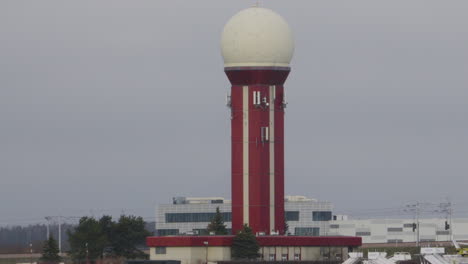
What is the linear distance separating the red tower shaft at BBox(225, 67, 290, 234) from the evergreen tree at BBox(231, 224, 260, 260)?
13.2 ft

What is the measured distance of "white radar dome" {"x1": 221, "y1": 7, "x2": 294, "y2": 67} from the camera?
482 ft

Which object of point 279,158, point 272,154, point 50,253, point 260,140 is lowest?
point 50,253

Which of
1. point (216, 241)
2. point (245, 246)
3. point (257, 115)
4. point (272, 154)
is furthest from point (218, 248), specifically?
point (257, 115)

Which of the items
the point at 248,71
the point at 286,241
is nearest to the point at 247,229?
the point at 286,241

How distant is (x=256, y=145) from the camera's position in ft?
485

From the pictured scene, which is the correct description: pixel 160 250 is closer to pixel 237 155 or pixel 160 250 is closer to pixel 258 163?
pixel 237 155

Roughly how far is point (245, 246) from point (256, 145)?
10.2m

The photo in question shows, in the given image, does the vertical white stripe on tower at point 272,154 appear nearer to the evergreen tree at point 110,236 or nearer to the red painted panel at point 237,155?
the red painted panel at point 237,155

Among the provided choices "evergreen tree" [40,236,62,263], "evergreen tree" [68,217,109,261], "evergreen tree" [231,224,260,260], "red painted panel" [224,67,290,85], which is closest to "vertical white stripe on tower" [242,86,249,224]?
"red painted panel" [224,67,290,85]

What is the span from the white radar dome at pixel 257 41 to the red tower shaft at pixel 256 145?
30.7 inches

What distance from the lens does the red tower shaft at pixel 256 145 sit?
147 metres

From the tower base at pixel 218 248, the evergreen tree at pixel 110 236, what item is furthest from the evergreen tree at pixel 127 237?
the tower base at pixel 218 248

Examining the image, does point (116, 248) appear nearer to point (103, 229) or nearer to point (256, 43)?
point (103, 229)

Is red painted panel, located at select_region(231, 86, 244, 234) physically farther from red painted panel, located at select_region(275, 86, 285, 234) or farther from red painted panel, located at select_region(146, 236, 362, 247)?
red painted panel, located at select_region(275, 86, 285, 234)
